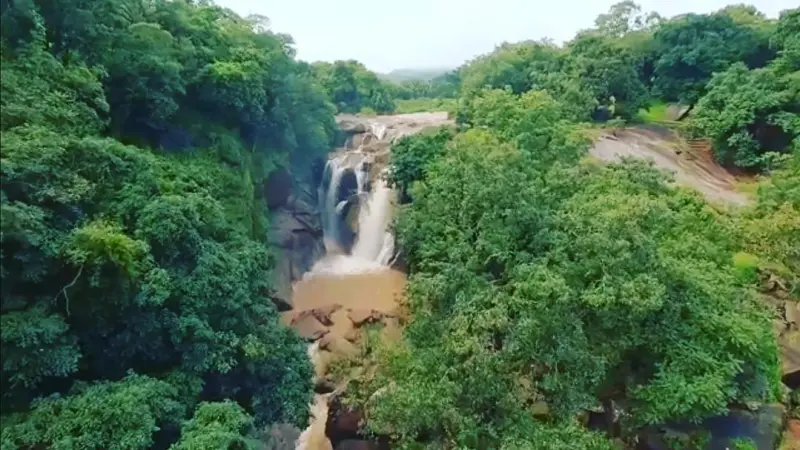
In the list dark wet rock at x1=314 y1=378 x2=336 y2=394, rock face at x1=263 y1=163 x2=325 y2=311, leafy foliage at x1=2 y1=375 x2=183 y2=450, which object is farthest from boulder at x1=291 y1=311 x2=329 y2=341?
leafy foliage at x1=2 y1=375 x2=183 y2=450

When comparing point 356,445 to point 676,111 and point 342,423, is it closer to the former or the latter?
point 342,423

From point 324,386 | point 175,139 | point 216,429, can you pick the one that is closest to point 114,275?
point 216,429

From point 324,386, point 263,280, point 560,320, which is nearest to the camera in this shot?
point 560,320

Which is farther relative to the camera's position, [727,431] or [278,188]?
[278,188]

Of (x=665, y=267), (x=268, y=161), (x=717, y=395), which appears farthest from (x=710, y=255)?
(x=268, y=161)

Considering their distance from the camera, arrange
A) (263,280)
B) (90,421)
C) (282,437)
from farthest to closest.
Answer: (282,437), (263,280), (90,421)

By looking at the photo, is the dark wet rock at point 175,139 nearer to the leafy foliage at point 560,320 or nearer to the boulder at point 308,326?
the boulder at point 308,326

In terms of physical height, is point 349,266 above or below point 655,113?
below

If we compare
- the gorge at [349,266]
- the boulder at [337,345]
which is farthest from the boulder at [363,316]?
the boulder at [337,345]
